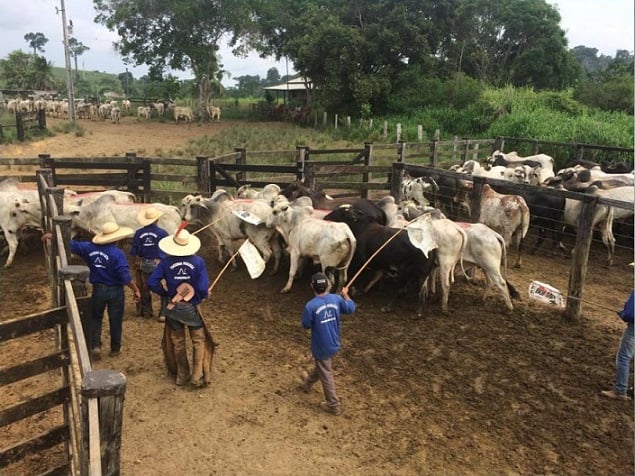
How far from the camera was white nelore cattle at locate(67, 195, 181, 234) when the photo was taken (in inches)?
358

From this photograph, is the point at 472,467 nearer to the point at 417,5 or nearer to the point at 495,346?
the point at 495,346

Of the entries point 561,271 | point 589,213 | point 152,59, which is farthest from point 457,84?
point 589,213

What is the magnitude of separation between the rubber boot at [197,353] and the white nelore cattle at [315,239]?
9.50 feet

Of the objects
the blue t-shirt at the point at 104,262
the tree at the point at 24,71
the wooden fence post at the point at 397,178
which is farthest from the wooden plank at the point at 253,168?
the tree at the point at 24,71

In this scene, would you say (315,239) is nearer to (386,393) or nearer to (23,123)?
(386,393)

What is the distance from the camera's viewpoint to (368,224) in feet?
28.8

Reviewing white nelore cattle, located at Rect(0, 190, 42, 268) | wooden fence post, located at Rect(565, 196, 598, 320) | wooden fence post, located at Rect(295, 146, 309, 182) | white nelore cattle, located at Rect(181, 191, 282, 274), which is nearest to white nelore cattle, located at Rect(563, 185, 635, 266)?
wooden fence post, located at Rect(565, 196, 598, 320)

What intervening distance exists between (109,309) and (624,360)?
6.01 meters

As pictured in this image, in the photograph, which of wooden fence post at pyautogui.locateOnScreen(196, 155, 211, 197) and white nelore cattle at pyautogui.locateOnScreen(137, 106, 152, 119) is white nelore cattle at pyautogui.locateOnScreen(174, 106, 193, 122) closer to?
white nelore cattle at pyautogui.locateOnScreen(137, 106, 152, 119)

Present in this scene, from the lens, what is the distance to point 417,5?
3519 cm

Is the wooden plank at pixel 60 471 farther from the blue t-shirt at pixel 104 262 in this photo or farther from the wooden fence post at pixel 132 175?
the wooden fence post at pixel 132 175

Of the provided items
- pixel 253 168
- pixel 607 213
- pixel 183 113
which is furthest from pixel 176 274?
pixel 183 113

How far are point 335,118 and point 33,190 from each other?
27.0m

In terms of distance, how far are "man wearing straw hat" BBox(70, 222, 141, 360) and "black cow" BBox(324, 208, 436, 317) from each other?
12.2 feet
